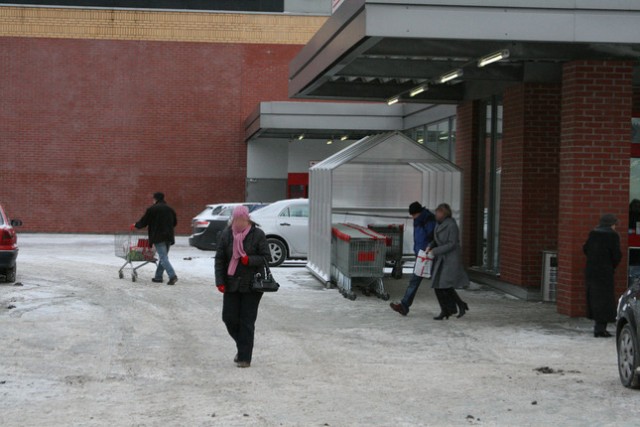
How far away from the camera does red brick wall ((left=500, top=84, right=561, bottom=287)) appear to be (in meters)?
16.7

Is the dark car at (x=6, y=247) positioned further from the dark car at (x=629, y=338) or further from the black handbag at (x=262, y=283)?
the dark car at (x=629, y=338)

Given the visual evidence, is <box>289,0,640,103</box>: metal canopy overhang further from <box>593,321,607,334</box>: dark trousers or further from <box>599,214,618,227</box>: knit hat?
<box>593,321,607,334</box>: dark trousers

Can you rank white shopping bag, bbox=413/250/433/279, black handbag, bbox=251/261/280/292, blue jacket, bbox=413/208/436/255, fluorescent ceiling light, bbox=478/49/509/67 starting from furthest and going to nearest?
blue jacket, bbox=413/208/436/255, white shopping bag, bbox=413/250/433/279, fluorescent ceiling light, bbox=478/49/509/67, black handbag, bbox=251/261/280/292

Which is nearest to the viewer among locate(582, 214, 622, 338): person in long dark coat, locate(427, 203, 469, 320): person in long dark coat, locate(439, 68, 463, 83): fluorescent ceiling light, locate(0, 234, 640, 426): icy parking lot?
locate(0, 234, 640, 426): icy parking lot

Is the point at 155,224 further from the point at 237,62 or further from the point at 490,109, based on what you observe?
the point at 237,62

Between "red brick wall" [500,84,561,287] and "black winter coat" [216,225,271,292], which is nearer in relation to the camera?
"black winter coat" [216,225,271,292]

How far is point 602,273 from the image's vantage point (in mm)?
12383

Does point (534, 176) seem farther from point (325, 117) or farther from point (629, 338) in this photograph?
point (325, 117)

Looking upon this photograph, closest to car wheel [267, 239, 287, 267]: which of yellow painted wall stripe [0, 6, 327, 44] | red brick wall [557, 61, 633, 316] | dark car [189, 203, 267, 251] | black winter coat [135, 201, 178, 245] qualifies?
dark car [189, 203, 267, 251]

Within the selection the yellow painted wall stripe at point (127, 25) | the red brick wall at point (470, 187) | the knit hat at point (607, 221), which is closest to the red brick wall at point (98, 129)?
the yellow painted wall stripe at point (127, 25)

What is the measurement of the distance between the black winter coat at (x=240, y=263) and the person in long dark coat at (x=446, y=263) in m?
4.01

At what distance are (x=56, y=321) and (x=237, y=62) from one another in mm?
24370

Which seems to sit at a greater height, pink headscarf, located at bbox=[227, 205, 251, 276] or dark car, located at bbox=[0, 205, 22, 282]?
pink headscarf, located at bbox=[227, 205, 251, 276]

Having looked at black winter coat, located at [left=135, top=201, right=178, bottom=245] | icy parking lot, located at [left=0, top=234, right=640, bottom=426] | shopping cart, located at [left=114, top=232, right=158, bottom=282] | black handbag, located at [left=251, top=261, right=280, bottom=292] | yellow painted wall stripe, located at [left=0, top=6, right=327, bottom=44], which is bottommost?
icy parking lot, located at [left=0, top=234, right=640, bottom=426]
